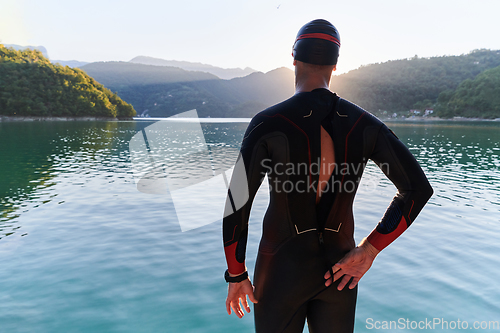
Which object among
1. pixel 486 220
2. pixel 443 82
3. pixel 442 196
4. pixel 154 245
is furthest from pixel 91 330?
pixel 443 82

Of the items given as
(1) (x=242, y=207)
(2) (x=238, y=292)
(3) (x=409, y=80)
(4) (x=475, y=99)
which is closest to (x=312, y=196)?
(1) (x=242, y=207)

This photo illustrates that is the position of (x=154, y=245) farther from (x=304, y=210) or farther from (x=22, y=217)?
(x=304, y=210)

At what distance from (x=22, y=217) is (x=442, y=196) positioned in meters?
13.4

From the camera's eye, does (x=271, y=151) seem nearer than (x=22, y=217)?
Yes

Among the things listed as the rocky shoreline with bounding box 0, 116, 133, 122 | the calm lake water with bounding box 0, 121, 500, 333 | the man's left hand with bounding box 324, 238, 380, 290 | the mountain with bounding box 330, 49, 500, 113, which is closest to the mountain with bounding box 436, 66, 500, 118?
the mountain with bounding box 330, 49, 500, 113

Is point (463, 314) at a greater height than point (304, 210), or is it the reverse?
point (304, 210)

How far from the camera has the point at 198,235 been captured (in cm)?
795

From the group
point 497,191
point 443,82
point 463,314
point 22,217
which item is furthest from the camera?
point 443,82

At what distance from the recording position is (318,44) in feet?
5.50

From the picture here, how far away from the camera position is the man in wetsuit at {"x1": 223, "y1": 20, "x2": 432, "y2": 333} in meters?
1.68

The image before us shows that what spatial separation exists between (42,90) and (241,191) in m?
128

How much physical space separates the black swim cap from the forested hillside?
372 ft

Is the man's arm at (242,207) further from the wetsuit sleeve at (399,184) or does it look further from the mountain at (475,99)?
the mountain at (475,99)

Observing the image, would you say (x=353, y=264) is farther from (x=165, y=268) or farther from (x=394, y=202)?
(x=165, y=268)
